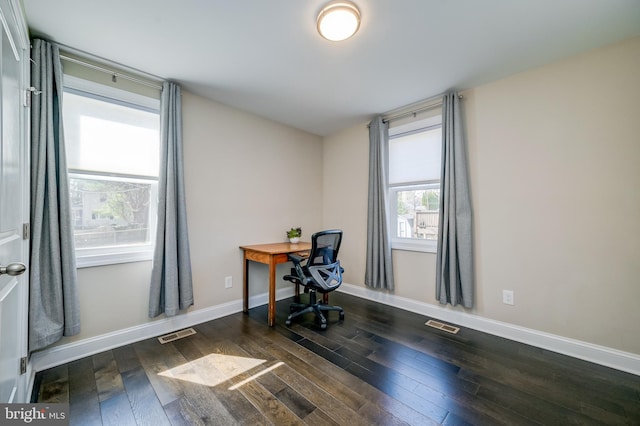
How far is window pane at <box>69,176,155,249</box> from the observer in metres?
2.12

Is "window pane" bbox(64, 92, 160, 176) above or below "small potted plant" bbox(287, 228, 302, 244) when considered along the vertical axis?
above

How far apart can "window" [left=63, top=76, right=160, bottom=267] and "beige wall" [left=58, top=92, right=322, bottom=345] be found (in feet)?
0.75

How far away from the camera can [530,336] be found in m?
2.26

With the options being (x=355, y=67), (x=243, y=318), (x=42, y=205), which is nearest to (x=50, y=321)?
(x=42, y=205)

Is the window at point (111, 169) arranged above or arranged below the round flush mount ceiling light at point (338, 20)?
below

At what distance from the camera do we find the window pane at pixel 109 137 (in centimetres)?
209

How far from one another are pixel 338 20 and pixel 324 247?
1.90 metres

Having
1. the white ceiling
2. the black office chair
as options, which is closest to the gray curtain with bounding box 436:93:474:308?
the white ceiling

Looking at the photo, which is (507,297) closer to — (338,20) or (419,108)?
(419,108)

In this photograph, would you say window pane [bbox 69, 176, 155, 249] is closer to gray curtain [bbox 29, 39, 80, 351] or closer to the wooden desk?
gray curtain [bbox 29, 39, 80, 351]

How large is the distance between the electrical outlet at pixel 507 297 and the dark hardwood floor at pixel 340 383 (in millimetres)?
357

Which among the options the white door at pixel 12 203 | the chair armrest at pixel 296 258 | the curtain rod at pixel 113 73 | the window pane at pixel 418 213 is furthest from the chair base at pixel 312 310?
the curtain rod at pixel 113 73

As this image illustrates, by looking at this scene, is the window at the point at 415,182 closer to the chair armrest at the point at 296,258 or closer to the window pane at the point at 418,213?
the window pane at the point at 418,213

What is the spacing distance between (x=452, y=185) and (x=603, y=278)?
1332mm
